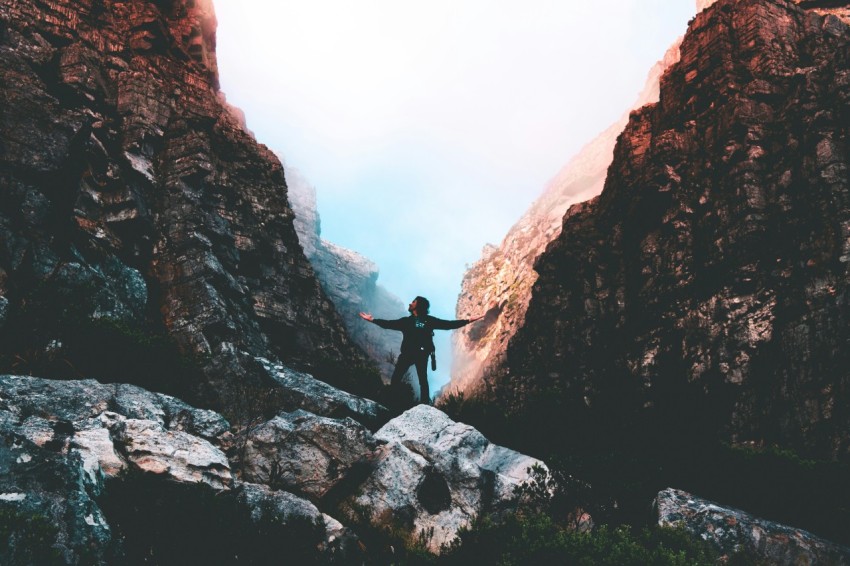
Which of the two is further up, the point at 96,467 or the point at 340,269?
the point at 340,269

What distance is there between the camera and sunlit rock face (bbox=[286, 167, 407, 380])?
11275 centimetres

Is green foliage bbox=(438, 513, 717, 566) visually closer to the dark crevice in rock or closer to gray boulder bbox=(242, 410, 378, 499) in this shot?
the dark crevice in rock

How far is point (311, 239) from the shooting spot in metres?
125

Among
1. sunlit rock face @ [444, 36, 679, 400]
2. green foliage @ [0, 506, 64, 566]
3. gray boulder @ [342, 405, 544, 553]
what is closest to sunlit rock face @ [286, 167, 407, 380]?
sunlit rock face @ [444, 36, 679, 400]

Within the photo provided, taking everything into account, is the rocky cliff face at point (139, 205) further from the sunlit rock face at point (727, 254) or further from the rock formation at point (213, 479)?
the sunlit rock face at point (727, 254)

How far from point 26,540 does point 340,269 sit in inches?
5063

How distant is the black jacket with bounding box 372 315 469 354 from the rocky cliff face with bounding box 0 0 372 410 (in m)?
4.29

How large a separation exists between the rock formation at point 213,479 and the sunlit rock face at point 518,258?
5697 cm

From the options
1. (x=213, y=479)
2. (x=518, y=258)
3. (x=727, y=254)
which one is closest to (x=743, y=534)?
(x=213, y=479)

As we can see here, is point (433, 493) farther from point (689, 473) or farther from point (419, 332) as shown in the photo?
point (419, 332)

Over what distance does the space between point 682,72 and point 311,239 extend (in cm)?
10151

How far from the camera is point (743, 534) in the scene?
674 centimetres

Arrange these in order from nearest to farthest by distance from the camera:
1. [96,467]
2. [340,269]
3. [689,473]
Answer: [96,467]
[689,473]
[340,269]

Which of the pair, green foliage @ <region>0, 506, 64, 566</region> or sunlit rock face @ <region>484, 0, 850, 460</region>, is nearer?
green foliage @ <region>0, 506, 64, 566</region>
